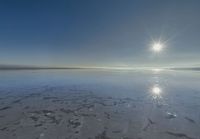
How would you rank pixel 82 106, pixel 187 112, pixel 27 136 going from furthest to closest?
pixel 82 106 → pixel 187 112 → pixel 27 136

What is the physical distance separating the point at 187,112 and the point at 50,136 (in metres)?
7.50

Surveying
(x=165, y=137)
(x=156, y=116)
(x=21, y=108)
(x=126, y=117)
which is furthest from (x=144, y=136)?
(x=21, y=108)

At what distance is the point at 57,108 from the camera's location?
27.4ft

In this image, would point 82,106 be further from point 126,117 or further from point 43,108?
point 126,117

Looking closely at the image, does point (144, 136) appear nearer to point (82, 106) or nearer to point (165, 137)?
point (165, 137)

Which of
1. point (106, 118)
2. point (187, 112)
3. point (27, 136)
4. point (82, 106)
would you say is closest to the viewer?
point (27, 136)

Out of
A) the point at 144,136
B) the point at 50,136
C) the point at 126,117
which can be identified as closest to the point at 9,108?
the point at 50,136

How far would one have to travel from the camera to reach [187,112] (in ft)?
25.9

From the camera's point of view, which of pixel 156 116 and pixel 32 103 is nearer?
pixel 156 116

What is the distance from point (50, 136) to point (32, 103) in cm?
500

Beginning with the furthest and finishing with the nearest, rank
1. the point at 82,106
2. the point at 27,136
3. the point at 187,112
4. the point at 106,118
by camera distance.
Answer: the point at 82,106 < the point at 187,112 < the point at 106,118 < the point at 27,136

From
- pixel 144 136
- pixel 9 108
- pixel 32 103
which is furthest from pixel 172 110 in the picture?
pixel 9 108

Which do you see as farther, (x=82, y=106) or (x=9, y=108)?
(x=82, y=106)

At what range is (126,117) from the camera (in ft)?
23.5
